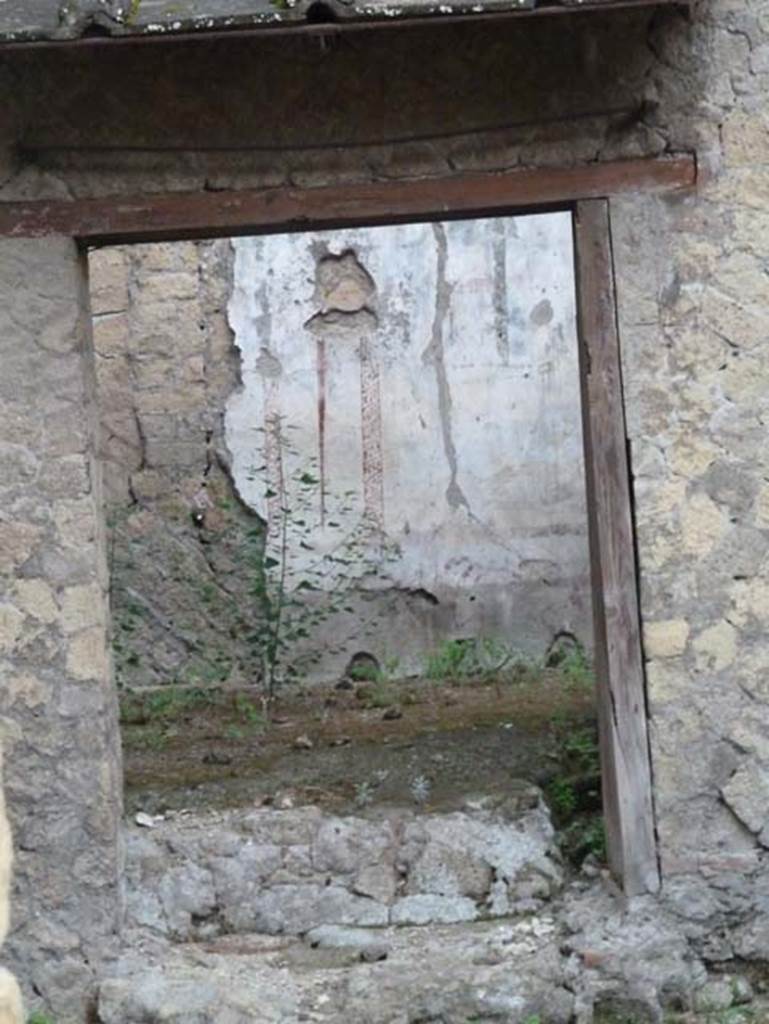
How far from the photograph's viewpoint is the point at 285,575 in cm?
921

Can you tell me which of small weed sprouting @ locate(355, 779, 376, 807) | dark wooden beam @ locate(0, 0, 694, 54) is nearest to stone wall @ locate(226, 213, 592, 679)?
small weed sprouting @ locate(355, 779, 376, 807)

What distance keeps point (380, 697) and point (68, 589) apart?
321 centimetres

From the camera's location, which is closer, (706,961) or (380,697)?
(706,961)

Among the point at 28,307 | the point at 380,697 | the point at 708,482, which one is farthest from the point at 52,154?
the point at 380,697

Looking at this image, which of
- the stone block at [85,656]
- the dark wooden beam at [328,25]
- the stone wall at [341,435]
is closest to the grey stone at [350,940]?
the stone block at [85,656]

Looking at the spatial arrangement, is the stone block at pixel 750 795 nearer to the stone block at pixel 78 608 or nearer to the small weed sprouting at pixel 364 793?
the small weed sprouting at pixel 364 793

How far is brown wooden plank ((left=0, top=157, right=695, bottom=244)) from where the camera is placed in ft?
17.7

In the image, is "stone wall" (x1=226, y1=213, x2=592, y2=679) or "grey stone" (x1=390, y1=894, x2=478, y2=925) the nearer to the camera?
"grey stone" (x1=390, y1=894, x2=478, y2=925)

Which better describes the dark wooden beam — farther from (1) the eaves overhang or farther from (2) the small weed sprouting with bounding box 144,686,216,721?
(2) the small weed sprouting with bounding box 144,686,216,721

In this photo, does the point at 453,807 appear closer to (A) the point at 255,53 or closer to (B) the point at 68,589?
(B) the point at 68,589

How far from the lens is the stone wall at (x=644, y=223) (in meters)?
5.36

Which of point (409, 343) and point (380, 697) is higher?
point (409, 343)

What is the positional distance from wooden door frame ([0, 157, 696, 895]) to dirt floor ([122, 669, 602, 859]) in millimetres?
579

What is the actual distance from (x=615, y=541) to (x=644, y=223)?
2.96 ft
